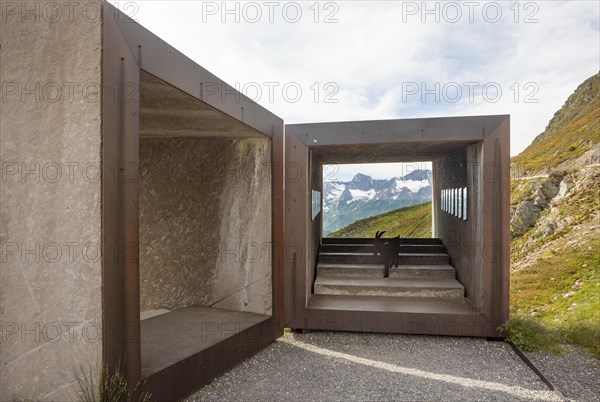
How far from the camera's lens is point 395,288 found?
23.7ft

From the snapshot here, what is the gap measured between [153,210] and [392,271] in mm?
4692

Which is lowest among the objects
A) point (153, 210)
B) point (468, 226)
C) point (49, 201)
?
point (468, 226)

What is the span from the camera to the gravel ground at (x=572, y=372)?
4.51 m

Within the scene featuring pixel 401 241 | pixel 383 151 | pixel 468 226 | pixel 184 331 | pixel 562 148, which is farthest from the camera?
pixel 562 148

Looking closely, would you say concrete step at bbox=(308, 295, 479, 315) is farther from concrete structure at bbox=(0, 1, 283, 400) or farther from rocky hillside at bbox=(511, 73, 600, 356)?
concrete structure at bbox=(0, 1, 283, 400)

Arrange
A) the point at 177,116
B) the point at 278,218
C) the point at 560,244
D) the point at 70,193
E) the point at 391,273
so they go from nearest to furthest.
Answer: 1. the point at 70,193
2. the point at 177,116
3. the point at 278,218
4. the point at 391,273
5. the point at 560,244

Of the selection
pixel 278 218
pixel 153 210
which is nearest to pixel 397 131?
pixel 278 218

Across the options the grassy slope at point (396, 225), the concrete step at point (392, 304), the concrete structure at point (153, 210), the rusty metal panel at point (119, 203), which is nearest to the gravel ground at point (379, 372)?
the concrete structure at point (153, 210)

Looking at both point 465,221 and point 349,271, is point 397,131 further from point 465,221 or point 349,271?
point 349,271

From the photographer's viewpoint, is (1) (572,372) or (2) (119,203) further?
(1) (572,372)

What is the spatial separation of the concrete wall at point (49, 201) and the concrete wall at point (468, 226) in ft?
17.3

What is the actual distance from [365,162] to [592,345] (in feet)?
18.1

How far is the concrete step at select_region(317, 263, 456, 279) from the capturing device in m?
8.02

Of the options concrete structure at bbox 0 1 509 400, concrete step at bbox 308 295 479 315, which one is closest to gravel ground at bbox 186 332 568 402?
concrete structure at bbox 0 1 509 400
